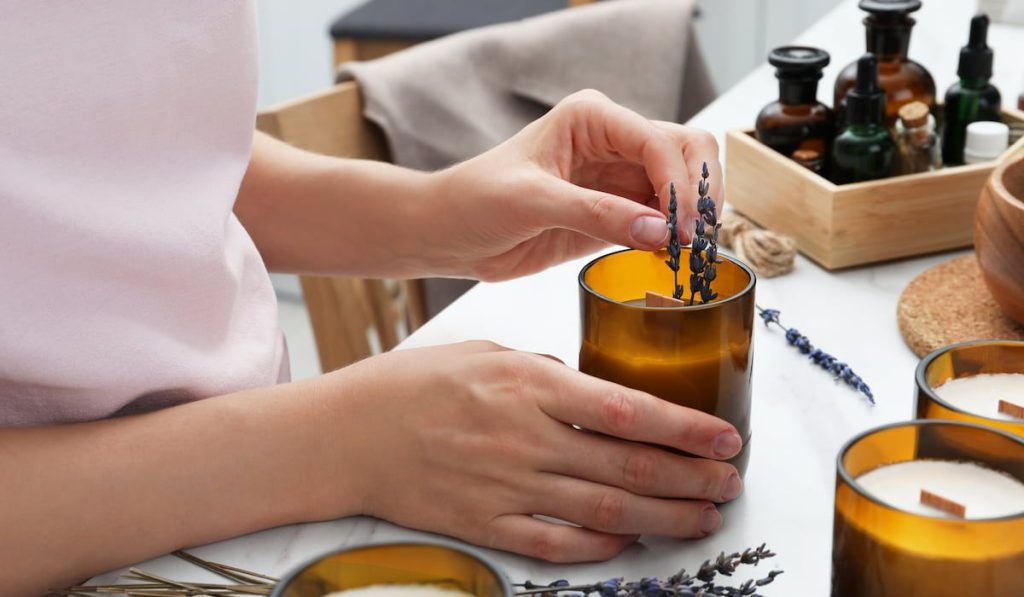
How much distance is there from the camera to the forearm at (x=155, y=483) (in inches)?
23.1

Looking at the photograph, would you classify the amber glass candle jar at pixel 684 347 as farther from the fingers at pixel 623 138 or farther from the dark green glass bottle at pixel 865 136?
the dark green glass bottle at pixel 865 136

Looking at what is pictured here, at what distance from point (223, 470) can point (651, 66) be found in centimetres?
108

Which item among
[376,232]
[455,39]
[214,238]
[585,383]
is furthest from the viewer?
[455,39]

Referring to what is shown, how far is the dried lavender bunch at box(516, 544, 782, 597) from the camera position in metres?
0.50

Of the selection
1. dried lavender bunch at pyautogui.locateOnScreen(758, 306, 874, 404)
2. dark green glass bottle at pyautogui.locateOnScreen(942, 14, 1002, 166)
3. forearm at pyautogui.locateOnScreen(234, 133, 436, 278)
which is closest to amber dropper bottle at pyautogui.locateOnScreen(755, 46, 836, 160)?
dark green glass bottle at pyautogui.locateOnScreen(942, 14, 1002, 166)

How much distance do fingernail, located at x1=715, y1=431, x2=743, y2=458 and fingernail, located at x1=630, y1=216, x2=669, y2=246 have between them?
0.39 ft

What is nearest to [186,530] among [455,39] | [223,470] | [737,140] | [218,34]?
[223,470]

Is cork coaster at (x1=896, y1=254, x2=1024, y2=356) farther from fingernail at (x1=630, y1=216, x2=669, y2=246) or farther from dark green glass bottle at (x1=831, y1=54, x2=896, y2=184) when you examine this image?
fingernail at (x1=630, y1=216, x2=669, y2=246)

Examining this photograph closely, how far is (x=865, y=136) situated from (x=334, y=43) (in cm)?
189

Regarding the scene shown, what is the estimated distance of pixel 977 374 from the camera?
56 cm

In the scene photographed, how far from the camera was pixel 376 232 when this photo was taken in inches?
35.0

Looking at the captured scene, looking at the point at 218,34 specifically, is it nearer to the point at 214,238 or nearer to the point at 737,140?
the point at 214,238

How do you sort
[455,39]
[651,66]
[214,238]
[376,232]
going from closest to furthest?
[214,238], [376,232], [455,39], [651,66]

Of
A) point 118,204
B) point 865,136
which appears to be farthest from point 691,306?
point 865,136
